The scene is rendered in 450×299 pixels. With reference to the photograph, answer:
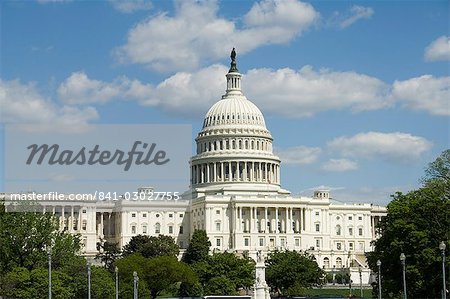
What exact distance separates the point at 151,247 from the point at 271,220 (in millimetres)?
38323

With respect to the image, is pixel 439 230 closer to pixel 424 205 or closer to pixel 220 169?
pixel 424 205

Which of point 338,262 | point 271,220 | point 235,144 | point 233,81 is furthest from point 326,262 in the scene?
point 233,81

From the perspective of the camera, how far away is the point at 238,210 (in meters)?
167

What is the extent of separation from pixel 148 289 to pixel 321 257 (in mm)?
75229

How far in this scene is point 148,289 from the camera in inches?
3807

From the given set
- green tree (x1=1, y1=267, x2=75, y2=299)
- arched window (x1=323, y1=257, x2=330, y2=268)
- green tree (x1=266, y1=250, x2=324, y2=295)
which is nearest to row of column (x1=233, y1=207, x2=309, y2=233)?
arched window (x1=323, y1=257, x2=330, y2=268)

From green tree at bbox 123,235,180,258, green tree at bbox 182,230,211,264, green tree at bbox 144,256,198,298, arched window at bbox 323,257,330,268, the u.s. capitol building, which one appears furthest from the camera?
arched window at bbox 323,257,330,268

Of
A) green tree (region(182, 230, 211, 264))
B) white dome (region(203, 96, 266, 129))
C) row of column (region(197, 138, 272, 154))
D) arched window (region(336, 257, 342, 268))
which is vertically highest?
white dome (region(203, 96, 266, 129))

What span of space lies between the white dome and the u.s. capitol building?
0.18 metres

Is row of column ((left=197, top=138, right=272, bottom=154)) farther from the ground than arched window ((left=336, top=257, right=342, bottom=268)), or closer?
farther from the ground

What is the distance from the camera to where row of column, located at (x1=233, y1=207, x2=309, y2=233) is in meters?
167

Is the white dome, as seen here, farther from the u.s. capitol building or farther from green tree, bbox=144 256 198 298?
green tree, bbox=144 256 198 298

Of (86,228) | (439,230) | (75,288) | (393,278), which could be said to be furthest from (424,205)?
(86,228)

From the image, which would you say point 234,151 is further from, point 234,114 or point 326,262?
point 326,262
